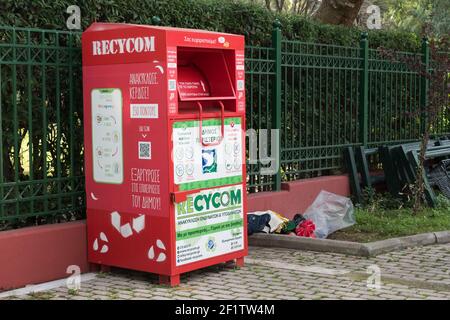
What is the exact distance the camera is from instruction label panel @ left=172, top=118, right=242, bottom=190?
6.27 metres

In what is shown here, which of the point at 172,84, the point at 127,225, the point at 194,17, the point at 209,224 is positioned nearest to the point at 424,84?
the point at 194,17

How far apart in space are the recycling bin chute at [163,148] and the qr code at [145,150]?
0.04 feet

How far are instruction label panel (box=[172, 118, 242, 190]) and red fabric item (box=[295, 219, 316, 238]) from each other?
161 cm

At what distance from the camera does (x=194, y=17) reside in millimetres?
8281

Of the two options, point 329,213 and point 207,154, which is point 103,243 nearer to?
point 207,154

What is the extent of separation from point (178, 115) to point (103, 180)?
100cm

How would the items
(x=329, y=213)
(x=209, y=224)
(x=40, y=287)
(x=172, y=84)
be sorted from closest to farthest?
(x=172, y=84)
(x=40, y=287)
(x=209, y=224)
(x=329, y=213)

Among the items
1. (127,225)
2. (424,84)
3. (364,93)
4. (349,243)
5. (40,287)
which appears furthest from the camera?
(424,84)

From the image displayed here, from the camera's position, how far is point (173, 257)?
6.22m

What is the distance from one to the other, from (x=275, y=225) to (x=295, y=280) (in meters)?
1.75

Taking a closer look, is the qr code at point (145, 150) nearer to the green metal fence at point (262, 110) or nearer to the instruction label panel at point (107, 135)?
the instruction label panel at point (107, 135)

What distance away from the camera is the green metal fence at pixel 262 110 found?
6.48 metres

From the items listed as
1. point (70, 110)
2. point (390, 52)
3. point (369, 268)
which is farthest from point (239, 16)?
point (369, 268)

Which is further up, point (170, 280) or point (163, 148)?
point (163, 148)
